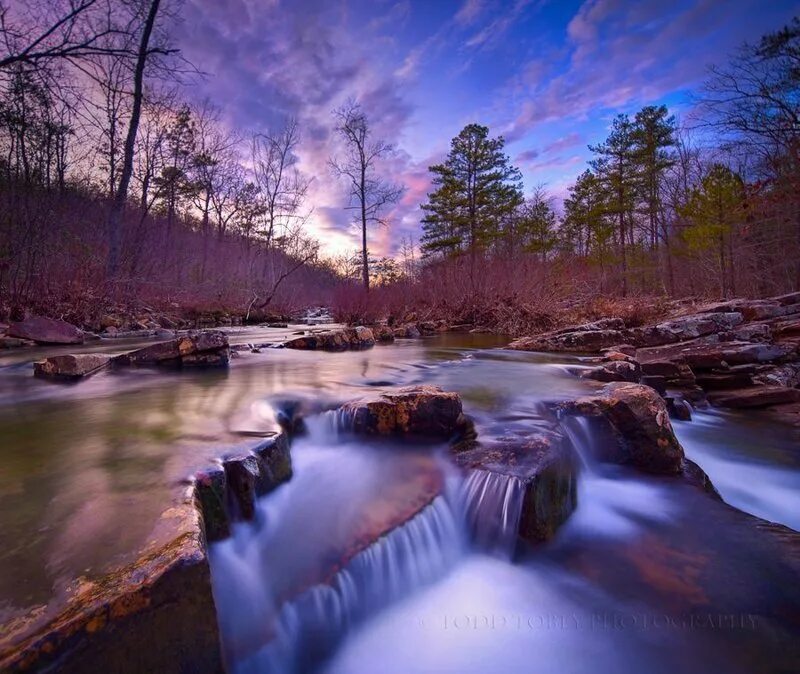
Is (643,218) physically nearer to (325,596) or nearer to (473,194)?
(473,194)

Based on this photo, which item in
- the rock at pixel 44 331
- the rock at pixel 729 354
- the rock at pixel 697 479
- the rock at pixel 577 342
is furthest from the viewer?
the rock at pixel 577 342

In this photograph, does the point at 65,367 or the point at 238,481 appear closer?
the point at 238,481

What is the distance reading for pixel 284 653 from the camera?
5.39ft

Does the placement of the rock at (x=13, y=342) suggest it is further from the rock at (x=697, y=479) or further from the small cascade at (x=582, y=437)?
the rock at (x=697, y=479)

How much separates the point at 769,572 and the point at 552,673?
4.26 feet

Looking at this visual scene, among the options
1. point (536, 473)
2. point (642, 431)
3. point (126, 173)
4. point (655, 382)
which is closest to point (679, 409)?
point (655, 382)

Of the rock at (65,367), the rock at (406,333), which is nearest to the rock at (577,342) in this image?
the rock at (406,333)

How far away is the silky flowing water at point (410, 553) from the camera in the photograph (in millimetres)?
1640

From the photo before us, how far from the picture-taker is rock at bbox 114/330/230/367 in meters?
6.16

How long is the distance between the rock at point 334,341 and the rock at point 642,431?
6.62 m

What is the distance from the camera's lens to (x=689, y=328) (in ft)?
25.7

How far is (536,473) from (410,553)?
2.91 ft

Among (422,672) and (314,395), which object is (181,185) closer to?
(314,395)

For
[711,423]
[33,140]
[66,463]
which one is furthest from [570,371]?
[33,140]
